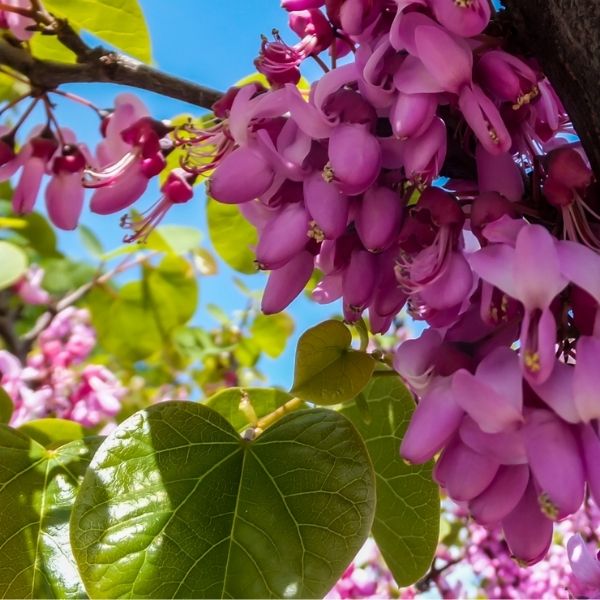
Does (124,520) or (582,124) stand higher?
(582,124)

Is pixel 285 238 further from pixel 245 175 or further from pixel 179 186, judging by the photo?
pixel 179 186

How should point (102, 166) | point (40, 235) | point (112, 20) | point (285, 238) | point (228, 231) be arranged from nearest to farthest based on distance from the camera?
point (285, 238)
point (102, 166)
point (112, 20)
point (228, 231)
point (40, 235)

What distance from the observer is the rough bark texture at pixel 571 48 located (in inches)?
19.8

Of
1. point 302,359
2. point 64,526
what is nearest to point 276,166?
point 302,359

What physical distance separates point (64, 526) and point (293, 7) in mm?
551

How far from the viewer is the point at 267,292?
653 mm

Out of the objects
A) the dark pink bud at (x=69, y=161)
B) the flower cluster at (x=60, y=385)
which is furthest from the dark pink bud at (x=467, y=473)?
the flower cluster at (x=60, y=385)

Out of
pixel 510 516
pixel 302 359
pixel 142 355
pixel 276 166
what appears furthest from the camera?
pixel 142 355

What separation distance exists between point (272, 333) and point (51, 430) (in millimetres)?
1729

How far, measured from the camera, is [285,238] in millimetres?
604

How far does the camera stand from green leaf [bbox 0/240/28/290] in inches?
64.8

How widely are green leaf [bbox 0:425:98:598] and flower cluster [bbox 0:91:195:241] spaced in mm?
256

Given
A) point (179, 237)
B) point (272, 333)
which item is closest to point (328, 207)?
point (179, 237)

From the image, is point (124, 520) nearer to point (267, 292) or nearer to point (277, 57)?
point (267, 292)
